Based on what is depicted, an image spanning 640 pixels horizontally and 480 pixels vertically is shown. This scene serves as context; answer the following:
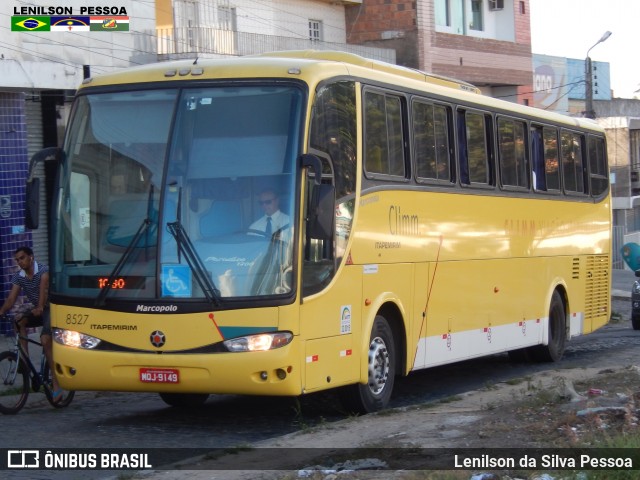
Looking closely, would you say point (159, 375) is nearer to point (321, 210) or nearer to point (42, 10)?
point (321, 210)

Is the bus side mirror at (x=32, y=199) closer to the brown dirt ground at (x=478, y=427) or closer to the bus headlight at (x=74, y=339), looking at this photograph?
the bus headlight at (x=74, y=339)

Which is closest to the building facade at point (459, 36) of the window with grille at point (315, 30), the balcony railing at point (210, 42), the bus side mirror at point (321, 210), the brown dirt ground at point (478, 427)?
the window with grille at point (315, 30)

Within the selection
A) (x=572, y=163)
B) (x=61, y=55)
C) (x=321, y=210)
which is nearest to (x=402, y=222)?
(x=321, y=210)

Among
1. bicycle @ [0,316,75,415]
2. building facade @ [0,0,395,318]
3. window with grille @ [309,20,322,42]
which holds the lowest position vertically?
bicycle @ [0,316,75,415]

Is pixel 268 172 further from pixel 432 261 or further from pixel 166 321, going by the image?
pixel 432 261

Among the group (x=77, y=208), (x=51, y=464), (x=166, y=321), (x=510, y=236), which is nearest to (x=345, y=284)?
(x=166, y=321)

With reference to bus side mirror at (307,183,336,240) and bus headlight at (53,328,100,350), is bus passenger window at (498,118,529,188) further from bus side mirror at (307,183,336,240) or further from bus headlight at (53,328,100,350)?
bus headlight at (53,328,100,350)

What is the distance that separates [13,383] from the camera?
40.8ft

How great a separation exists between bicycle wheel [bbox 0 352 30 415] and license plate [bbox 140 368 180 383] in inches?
94.3

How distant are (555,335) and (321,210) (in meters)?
8.61

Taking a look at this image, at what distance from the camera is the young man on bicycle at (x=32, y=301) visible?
1238 cm

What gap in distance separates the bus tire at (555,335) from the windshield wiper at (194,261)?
855 cm

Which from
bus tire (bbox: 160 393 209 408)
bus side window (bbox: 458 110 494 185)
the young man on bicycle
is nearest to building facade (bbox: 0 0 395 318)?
the young man on bicycle

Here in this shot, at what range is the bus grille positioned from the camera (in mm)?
19516
